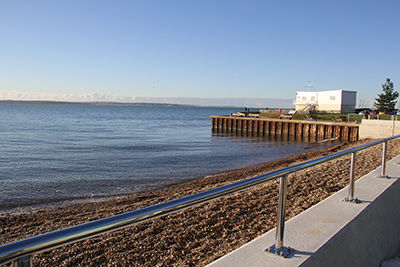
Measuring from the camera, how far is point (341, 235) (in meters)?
3.17

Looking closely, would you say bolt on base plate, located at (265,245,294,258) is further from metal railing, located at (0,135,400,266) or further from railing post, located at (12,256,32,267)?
railing post, located at (12,256,32,267)

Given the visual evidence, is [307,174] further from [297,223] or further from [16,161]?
[16,161]

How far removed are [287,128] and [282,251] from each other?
32949 millimetres

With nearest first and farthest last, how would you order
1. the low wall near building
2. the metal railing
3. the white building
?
1. the metal railing
2. the low wall near building
3. the white building

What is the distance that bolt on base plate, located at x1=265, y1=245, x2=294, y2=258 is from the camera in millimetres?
2754

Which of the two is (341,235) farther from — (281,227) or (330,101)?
(330,101)

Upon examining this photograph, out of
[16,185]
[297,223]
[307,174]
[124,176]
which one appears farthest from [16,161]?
[297,223]

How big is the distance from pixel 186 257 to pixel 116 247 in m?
1.40

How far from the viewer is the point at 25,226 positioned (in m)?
7.36

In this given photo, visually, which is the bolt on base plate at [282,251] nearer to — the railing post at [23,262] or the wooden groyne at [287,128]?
the railing post at [23,262]

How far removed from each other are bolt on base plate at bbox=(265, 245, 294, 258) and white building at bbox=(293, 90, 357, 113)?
55.1 m

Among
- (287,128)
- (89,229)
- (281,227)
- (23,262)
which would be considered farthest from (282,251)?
(287,128)

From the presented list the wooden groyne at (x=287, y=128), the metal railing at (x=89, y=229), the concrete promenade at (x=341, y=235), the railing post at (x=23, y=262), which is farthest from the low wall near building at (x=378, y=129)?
the railing post at (x=23, y=262)

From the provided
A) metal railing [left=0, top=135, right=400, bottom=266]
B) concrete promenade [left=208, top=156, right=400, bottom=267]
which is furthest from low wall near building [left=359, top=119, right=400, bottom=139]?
metal railing [left=0, top=135, right=400, bottom=266]
